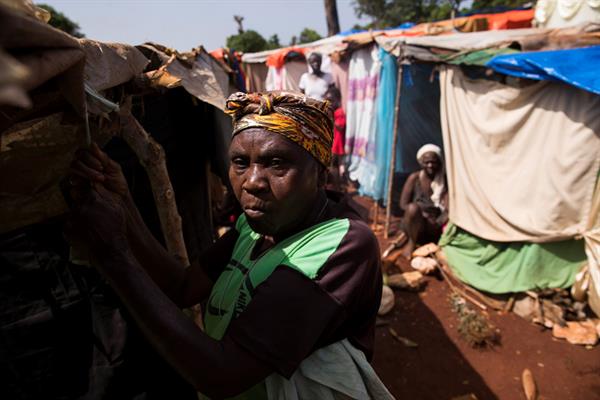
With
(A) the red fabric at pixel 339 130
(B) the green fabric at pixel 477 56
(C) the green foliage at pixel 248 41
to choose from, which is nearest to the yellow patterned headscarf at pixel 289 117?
(B) the green fabric at pixel 477 56

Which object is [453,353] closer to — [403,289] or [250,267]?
[403,289]

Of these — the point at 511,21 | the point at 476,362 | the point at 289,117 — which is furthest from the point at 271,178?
the point at 511,21

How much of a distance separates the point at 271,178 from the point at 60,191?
63 centimetres

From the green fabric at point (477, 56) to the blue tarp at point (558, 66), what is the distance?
21 centimetres

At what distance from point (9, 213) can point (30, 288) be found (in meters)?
0.56

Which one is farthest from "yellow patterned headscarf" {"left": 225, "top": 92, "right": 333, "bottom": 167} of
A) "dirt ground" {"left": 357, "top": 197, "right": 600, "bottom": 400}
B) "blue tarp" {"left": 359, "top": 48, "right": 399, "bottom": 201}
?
"blue tarp" {"left": 359, "top": 48, "right": 399, "bottom": 201}

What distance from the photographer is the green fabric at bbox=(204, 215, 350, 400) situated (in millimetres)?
1039

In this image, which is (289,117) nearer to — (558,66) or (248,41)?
(558,66)

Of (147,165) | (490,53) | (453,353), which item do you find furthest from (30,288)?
(490,53)

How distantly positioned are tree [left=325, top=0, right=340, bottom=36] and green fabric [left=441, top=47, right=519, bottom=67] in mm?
13239

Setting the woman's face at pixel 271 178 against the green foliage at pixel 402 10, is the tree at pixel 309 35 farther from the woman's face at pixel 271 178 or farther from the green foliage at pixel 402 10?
the woman's face at pixel 271 178

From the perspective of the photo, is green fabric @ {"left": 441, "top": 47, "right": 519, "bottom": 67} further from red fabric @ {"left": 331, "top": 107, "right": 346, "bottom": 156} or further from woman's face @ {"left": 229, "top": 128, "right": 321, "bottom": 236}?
woman's face @ {"left": 229, "top": 128, "right": 321, "bottom": 236}

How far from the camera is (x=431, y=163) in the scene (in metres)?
5.43

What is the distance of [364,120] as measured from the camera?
23.2ft
